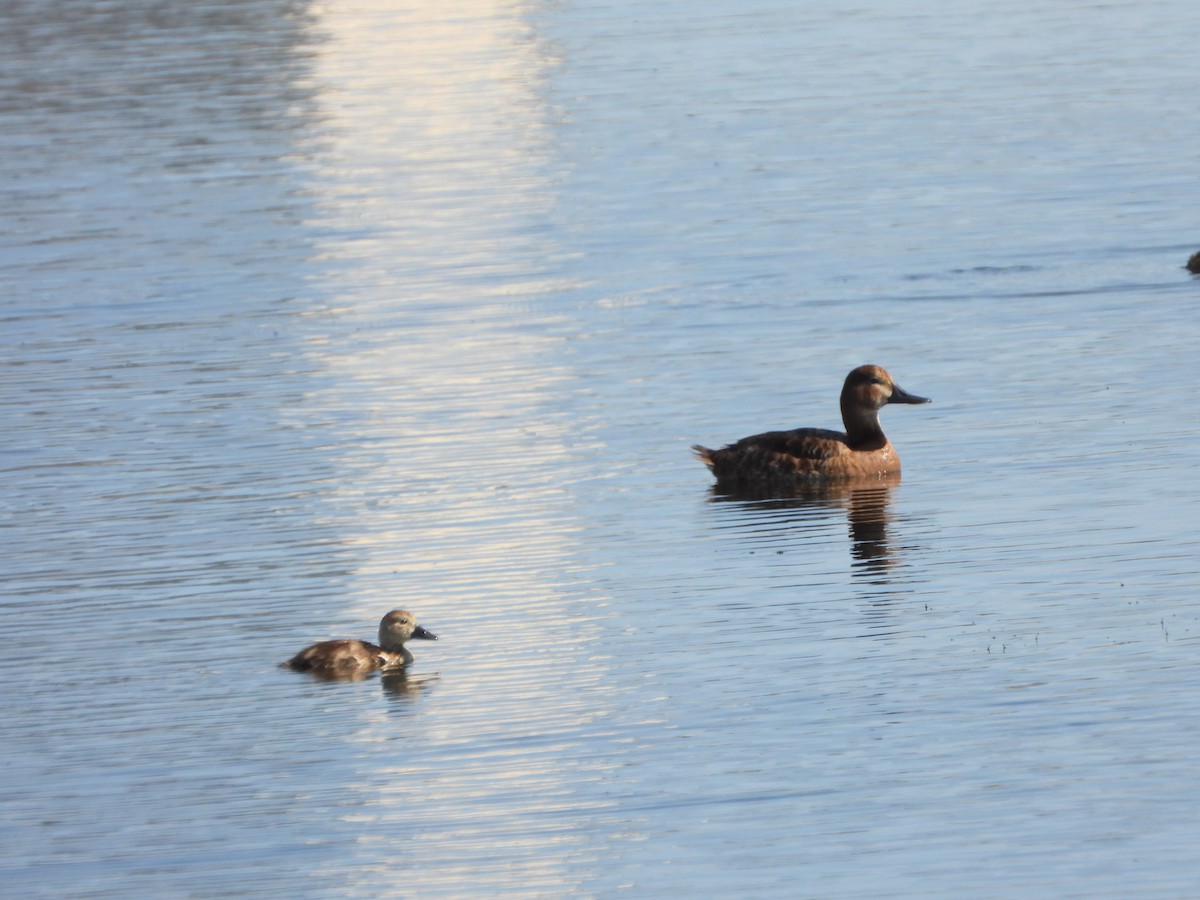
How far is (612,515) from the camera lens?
16125 millimetres

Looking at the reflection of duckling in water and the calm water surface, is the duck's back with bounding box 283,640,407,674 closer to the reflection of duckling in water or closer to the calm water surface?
the reflection of duckling in water

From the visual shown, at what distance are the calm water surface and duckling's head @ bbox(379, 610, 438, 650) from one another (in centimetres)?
17

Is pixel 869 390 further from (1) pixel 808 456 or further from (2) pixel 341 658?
(2) pixel 341 658

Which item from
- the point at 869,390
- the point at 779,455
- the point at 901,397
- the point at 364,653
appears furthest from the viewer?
the point at 901,397

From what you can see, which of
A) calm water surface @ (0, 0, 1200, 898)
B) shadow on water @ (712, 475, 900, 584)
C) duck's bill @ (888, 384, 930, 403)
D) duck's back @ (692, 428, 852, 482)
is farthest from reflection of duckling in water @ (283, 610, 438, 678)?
duck's bill @ (888, 384, 930, 403)

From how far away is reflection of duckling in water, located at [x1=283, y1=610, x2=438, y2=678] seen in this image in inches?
509

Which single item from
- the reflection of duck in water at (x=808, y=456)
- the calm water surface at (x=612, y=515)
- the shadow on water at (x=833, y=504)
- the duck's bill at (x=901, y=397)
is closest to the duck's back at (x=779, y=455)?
the reflection of duck in water at (x=808, y=456)

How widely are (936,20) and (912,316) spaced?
100 ft

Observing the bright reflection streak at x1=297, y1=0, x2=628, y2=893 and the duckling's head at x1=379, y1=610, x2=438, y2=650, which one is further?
the duckling's head at x1=379, y1=610, x2=438, y2=650

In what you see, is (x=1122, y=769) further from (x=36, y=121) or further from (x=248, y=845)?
(x=36, y=121)

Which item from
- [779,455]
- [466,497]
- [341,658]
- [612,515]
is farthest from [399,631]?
[779,455]

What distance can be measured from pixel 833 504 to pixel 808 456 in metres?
0.49

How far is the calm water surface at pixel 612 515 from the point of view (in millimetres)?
10547

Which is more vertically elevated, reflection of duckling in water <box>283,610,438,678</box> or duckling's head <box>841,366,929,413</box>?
reflection of duckling in water <box>283,610,438,678</box>
